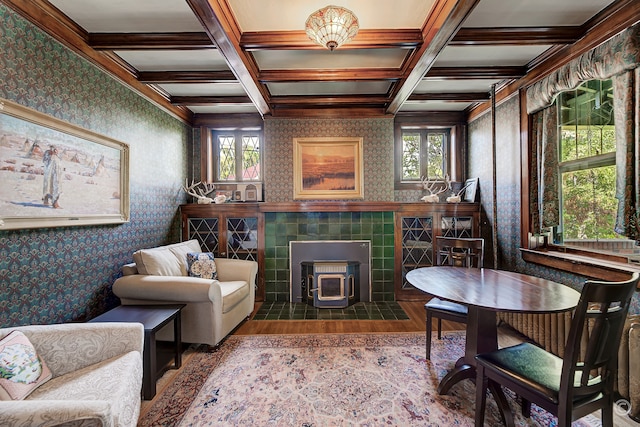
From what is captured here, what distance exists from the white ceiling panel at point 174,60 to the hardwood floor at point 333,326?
2755 millimetres

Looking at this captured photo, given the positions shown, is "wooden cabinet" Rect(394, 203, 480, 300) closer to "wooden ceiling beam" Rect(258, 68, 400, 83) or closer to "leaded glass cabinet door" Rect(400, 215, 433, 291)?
"leaded glass cabinet door" Rect(400, 215, 433, 291)

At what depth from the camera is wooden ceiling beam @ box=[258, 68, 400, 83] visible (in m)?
2.73

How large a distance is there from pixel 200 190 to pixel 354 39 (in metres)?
2.92

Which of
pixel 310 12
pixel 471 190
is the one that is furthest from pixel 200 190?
pixel 471 190

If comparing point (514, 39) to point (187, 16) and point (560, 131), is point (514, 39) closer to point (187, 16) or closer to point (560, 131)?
point (560, 131)

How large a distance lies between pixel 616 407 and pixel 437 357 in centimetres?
107

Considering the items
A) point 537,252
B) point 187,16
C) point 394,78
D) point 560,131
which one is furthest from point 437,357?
point 187,16

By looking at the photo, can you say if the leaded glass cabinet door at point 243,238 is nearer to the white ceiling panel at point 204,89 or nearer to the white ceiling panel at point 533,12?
the white ceiling panel at point 204,89

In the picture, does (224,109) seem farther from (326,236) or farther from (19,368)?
(19,368)

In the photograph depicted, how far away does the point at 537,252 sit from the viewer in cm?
267

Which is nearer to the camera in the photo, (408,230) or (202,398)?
(202,398)

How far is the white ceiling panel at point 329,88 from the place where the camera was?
3.14 meters

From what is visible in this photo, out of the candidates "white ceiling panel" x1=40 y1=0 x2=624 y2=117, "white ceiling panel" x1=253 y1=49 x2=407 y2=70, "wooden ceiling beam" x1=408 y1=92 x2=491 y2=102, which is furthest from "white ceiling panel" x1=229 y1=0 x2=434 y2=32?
"wooden ceiling beam" x1=408 y1=92 x2=491 y2=102

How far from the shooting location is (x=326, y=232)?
12.3ft
